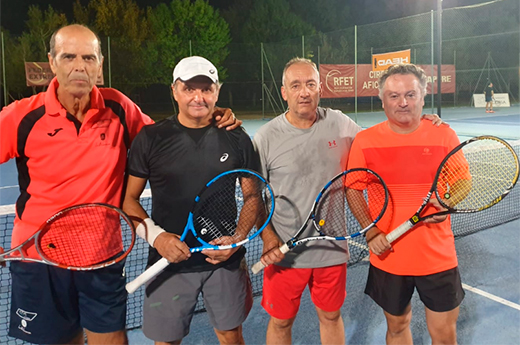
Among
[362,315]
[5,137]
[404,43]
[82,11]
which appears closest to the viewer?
[5,137]

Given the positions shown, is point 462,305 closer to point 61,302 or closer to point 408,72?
point 408,72

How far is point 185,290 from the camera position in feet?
6.39

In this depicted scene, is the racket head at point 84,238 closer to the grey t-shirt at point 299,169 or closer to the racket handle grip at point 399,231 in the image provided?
the grey t-shirt at point 299,169

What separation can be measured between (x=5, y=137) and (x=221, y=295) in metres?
1.09

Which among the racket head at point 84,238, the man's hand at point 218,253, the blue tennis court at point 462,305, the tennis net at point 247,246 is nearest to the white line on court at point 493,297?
the blue tennis court at point 462,305

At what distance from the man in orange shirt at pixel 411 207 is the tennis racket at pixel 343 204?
0.19ft

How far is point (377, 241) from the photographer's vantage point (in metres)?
1.98

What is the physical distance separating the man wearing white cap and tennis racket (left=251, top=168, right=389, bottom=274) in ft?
1.12

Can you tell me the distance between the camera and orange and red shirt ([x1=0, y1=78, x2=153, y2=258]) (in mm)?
1893

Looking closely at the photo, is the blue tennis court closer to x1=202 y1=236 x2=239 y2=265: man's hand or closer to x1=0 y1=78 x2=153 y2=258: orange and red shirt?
x1=202 y1=236 x2=239 y2=265: man's hand

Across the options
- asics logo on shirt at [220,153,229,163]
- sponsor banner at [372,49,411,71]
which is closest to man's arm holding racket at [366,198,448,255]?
asics logo on shirt at [220,153,229,163]

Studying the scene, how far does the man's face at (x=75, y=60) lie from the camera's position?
1890mm

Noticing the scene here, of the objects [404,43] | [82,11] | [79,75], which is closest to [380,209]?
[79,75]

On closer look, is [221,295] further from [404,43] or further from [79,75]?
[404,43]
